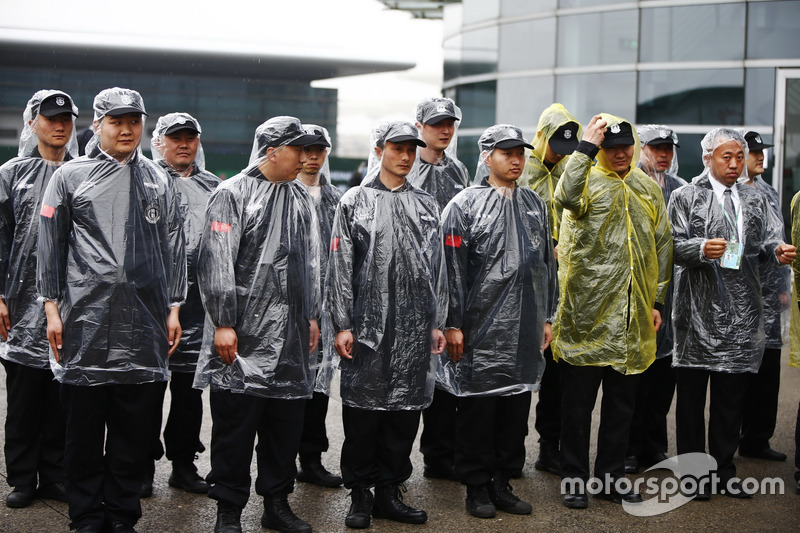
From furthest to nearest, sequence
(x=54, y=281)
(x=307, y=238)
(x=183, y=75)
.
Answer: (x=183, y=75) < (x=307, y=238) < (x=54, y=281)

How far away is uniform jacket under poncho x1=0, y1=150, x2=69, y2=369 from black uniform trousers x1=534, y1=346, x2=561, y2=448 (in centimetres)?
262

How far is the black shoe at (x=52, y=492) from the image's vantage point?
4.12 meters

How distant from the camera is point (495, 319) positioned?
411 cm

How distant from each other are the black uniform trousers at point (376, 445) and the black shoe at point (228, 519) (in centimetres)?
53

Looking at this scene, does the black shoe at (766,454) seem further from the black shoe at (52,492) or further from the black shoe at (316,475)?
the black shoe at (52,492)

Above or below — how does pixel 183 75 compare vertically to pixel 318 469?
above

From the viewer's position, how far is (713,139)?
4.68m

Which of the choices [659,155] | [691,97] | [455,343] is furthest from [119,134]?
[691,97]

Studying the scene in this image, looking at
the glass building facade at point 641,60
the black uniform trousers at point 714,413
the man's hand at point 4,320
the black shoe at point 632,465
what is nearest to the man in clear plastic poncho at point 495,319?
the black uniform trousers at point 714,413

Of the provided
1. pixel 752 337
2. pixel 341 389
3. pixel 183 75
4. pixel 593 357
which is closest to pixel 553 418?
pixel 593 357

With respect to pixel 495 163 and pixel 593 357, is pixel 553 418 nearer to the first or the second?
pixel 593 357

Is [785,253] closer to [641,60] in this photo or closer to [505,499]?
[505,499]

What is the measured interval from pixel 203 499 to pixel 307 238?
1439 millimetres

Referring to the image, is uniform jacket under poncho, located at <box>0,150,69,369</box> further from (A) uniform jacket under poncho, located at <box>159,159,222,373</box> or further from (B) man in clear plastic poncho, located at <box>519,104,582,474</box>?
(B) man in clear plastic poncho, located at <box>519,104,582,474</box>
